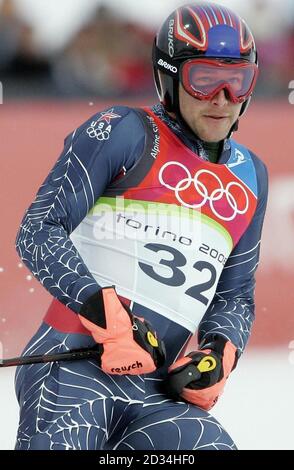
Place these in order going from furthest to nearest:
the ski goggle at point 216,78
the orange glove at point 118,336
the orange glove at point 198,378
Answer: the ski goggle at point 216,78 → the orange glove at point 198,378 → the orange glove at point 118,336

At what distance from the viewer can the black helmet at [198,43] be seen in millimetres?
3312

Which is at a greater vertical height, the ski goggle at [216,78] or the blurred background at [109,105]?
the ski goggle at [216,78]

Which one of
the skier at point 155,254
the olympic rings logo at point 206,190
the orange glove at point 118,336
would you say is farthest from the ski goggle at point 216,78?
the orange glove at point 118,336

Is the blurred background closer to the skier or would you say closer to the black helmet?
the skier

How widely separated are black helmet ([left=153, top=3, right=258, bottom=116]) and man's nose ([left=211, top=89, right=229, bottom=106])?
5 centimetres

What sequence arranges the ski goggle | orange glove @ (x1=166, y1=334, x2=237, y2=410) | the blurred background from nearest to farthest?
orange glove @ (x1=166, y1=334, x2=237, y2=410)
the ski goggle
the blurred background

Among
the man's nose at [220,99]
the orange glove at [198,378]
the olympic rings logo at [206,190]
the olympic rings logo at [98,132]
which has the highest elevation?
the man's nose at [220,99]

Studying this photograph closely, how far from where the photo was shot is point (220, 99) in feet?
10.9

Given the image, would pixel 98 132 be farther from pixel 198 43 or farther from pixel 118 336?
pixel 118 336

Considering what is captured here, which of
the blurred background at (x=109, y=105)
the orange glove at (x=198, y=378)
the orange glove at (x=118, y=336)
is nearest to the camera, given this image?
the orange glove at (x=118, y=336)

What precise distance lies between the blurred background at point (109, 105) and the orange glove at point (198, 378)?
148 cm

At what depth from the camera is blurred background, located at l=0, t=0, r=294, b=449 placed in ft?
17.1

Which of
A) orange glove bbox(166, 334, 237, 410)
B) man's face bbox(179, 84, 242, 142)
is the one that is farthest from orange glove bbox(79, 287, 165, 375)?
man's face bbox(179, 84, 242, 142)

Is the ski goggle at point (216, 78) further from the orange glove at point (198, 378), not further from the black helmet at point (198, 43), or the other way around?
the orange glove at point (198, 378)
